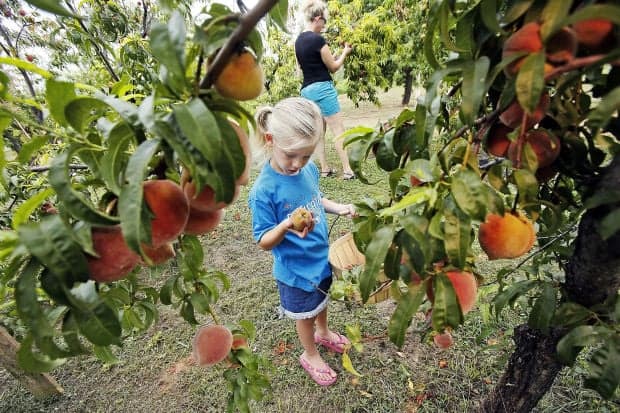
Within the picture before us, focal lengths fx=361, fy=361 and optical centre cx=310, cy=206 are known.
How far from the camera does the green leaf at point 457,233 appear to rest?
1.48 feet

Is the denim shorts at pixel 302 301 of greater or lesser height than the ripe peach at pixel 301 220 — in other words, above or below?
below

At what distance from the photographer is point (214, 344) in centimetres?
101

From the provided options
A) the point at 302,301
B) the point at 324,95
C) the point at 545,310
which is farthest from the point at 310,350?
the point at 324,95

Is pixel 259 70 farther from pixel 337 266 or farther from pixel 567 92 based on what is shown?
pixel 337 266

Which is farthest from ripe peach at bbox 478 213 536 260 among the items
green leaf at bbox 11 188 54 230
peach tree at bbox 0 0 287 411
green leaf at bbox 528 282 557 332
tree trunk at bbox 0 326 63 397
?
tree trunk at bbox 0 326 63 397

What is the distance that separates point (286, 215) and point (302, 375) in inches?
32.5

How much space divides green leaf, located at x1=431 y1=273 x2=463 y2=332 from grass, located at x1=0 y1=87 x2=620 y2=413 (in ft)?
2.76

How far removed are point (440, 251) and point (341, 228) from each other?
248 centimetres

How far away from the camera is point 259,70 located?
48 cm

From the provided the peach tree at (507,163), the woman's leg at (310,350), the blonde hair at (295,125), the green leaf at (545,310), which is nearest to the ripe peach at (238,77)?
the peach tree at (507,163)

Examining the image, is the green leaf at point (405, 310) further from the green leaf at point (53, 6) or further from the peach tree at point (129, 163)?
the green leaf at point (53, 6)

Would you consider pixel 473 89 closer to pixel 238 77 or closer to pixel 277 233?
pixel 238 77

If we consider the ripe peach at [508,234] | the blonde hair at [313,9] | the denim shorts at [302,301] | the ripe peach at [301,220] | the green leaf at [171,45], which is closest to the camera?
the green leaf at [171,45]

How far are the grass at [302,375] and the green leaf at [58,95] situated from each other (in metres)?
0.95
